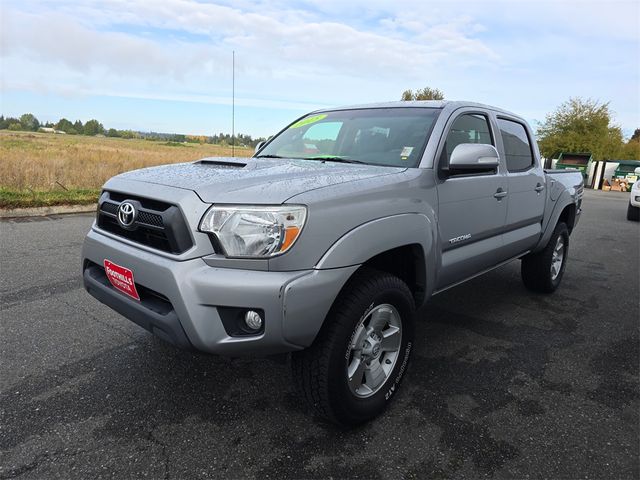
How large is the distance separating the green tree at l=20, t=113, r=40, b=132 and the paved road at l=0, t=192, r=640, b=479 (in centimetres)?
8772

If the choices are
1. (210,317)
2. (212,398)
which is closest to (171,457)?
(212,398)

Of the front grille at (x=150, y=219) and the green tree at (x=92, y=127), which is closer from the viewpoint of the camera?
the front grille at (x=150, y=219)

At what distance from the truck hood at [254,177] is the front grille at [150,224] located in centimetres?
12

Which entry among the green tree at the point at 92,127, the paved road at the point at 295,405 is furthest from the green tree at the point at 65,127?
the paved road at the point at 295,405

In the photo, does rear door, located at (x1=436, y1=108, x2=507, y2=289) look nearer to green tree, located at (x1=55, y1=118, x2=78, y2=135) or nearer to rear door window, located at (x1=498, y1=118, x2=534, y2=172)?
rear door window, located at (x1=498, y1=118, x2=534, y2=172)

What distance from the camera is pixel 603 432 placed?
2.50 m

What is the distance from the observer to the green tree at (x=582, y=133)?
109 ft

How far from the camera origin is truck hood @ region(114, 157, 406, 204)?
2.10 m

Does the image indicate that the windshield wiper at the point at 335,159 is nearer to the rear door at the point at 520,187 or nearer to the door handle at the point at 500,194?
the door handle at the point at 500,194

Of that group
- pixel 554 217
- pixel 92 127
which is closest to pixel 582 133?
pixel 554 217

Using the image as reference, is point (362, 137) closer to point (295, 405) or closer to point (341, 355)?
point (341, 355)

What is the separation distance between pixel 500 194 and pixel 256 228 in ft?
7.39

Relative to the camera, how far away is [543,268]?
473 cm

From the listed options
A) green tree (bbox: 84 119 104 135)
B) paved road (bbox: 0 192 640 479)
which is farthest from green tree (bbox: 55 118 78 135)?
paved road (bbox: 0 192 640 479)
